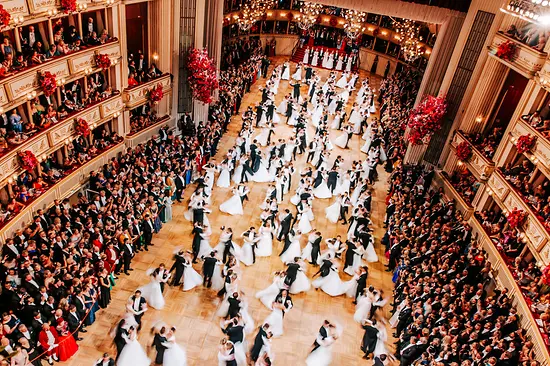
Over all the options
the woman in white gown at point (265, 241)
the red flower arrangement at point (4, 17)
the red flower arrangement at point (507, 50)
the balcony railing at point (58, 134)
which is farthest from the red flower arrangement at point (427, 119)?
the red flower arrangement at point (4, 17)

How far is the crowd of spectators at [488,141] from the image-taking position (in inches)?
532

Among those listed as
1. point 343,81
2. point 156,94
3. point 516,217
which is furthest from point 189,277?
point 343,81

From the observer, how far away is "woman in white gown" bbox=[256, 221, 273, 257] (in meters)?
12.1

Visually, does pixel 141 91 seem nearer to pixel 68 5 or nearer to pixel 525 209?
pixel 68 5

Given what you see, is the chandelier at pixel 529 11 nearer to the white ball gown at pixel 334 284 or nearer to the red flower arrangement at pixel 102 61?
the white ball gown at pixel 334 284

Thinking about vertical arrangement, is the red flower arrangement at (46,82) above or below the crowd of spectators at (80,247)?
above

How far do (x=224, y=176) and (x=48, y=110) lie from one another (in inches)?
232

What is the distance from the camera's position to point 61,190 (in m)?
11.7

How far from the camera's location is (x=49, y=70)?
1088cm

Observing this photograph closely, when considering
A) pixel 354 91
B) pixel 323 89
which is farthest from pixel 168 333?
pixel 354 91

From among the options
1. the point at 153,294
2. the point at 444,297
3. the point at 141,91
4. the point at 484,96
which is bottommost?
the point at 153,294

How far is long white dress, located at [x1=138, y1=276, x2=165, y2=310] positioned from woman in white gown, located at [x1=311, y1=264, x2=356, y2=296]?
13.1 feet

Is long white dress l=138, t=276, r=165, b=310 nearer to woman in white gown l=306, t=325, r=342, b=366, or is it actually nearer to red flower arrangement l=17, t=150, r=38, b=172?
woman in white gown l=306, t=325, r=342, b=366

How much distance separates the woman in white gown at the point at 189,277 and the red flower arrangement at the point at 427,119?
8.87 m
